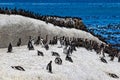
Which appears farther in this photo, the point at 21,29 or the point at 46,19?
the point at 46,19

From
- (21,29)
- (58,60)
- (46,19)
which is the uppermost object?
(21,29)

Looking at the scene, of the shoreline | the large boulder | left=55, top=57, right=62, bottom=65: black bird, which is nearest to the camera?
left=55, top=57, right=62, bottom=65: black bird

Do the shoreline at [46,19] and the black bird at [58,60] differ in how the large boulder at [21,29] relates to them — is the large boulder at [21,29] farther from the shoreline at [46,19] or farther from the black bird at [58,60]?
the black bird at [58,60]

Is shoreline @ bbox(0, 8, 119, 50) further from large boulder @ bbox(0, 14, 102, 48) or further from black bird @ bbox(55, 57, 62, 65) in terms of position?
black bird @ bbox(55, 57, 62, 65)

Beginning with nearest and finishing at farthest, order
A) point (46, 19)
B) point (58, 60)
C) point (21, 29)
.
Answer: point (58, 60) → point (21, 29) → point (46, 19)

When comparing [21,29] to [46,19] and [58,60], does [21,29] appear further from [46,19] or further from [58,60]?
[58,60]

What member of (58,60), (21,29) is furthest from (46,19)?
(58,60)

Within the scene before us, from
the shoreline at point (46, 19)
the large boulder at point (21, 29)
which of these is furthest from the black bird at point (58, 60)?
the shoreline at point (46, 19)

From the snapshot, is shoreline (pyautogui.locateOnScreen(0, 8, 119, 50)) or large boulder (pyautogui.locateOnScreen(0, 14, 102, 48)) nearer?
large boulder (pyautogui.locateOnScreen(0, 14, 102, 48))

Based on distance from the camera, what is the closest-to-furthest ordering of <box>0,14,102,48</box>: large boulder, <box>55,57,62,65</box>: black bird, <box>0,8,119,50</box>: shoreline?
<box>55,57,62,65</box>: black bird, <box>0,14,102,48</box>: large boulder, <box>0,8,119,50</box>: shoreline

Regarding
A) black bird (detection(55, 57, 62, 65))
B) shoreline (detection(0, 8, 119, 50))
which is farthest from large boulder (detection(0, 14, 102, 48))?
black bird (detection(55, 57, 62, 65))

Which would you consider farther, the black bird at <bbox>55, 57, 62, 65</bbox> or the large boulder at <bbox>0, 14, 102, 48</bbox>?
the large boulder at <bbox>0, 14, 102, 48</bbox>

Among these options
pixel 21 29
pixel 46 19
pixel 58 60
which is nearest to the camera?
pixel 58 60

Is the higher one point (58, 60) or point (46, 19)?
point (58, 60)
